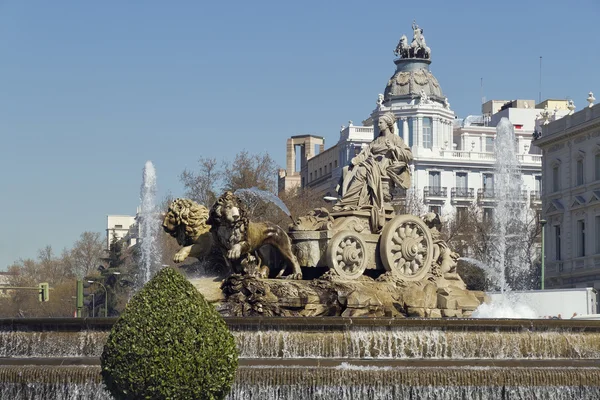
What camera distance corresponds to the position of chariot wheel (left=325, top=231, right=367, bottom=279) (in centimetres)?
2747

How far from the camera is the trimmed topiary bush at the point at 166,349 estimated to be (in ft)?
59.9

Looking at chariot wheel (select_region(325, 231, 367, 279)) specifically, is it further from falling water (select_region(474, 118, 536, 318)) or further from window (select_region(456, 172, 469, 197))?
window (select_region(456, 172, 469, 197))

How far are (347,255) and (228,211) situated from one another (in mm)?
2703

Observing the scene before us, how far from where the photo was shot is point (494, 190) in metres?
108

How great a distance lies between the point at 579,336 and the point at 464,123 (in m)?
109

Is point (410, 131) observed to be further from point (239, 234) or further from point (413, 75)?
point (239, 234)

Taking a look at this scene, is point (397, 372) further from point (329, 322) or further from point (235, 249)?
point (235, 249)

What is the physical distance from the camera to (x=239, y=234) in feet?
87.4

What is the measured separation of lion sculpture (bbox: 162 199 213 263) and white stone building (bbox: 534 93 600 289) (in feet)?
157

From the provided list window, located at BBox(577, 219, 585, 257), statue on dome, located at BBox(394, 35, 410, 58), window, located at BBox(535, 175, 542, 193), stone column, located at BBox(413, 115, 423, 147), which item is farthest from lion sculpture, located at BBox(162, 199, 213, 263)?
statue on dome, located at BBox(394, 35, 410, 58)

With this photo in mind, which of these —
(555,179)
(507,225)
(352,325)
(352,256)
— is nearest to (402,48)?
(507,225)

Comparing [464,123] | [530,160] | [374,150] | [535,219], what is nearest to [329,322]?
[374,150]

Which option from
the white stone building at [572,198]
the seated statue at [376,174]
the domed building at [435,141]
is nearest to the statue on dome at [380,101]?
the domed building at [435,141]

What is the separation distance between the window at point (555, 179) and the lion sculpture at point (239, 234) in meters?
54.2
